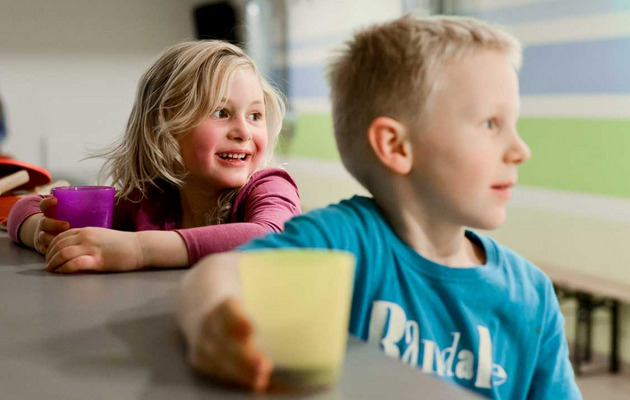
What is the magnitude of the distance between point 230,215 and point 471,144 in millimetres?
653

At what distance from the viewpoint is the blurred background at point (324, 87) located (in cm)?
343

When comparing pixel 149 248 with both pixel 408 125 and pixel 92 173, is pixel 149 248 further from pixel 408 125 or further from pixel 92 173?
pixel 92 173

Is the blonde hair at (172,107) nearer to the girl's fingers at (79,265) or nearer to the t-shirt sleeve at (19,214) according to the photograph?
the t-shirt sleeve at (19,214)

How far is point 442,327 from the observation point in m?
0.83

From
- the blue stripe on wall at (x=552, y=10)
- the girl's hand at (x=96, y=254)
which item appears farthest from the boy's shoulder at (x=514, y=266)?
the blue stripe on wall at (x=552, y=10)

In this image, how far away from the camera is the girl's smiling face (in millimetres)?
1368

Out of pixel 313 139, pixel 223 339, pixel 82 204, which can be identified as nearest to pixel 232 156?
pixel 82 204

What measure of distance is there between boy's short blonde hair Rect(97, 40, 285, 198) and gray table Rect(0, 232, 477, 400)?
21.3 inches

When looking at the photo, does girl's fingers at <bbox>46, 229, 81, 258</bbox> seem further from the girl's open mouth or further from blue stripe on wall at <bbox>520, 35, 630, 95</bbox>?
blue stripe on wall at <bbox>520, 35, 630, 95</bbox>

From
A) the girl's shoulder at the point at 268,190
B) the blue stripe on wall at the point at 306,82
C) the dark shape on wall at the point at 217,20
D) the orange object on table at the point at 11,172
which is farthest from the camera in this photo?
the dark shape on wall at the point at 217,20

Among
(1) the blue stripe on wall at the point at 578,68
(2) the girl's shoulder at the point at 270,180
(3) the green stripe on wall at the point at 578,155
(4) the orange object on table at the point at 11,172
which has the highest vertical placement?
(2) the girl's shoulder at the point at 270,180

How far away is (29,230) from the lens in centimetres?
125

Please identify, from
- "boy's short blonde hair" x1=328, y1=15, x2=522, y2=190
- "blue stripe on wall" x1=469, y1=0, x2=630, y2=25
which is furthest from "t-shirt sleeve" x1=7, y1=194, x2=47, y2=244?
"blue stripe on wall" x1=469, y1=0, x2=630, y2=25

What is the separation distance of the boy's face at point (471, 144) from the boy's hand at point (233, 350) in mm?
372
